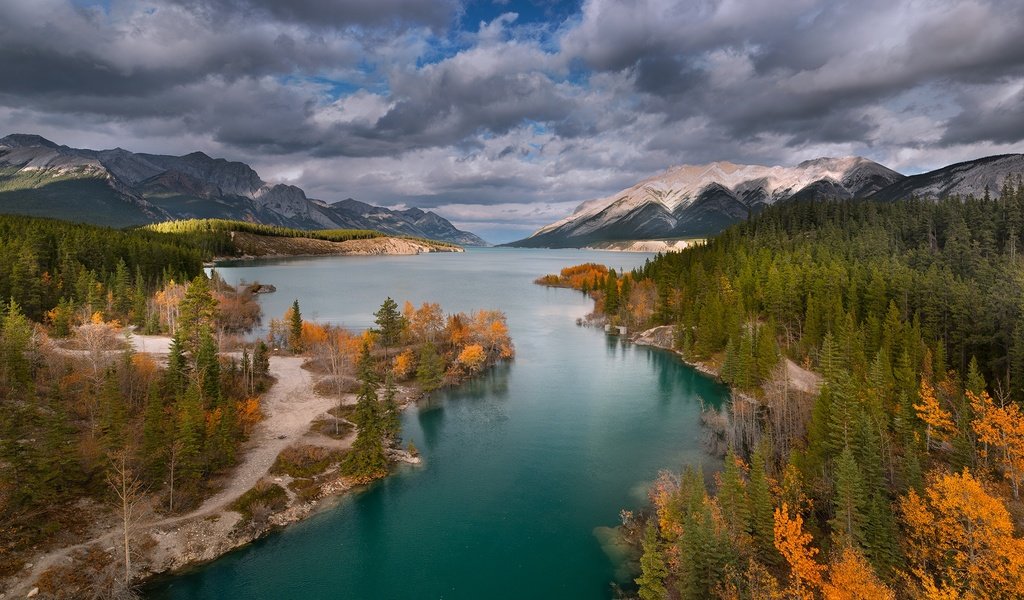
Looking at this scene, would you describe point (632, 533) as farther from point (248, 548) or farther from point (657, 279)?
point (657, 279)

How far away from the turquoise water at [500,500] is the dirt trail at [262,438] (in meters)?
5.77

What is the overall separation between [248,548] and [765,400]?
61.5 metres

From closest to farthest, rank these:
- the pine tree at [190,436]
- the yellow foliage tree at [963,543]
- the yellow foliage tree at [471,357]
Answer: the yellow foliage tree at [963,543] < the pine tree at [190,436] < the yellow foliage tree at [471,357]

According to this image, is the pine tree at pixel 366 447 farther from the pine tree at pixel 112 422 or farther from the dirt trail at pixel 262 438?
the pine tree at pixel 112 422

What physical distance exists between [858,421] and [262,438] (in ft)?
185

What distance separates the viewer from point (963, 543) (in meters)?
31.7

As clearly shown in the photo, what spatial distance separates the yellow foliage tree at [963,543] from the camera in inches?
1093

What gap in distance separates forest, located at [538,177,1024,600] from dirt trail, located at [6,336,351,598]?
108ft

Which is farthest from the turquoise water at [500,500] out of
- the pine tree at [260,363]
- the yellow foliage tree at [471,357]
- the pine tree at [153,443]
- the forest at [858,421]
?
the pine tree at [260,363]

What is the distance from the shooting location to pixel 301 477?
155ft

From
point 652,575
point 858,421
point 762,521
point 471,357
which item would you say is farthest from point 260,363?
point 858,421

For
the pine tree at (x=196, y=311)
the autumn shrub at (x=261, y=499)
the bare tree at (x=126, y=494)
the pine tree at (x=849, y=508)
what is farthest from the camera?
the pine tree at (x=196, y=311)

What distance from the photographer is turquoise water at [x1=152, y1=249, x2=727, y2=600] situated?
35.4m

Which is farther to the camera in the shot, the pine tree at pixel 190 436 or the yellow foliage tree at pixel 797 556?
the pine tree at pixel 190 436
